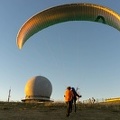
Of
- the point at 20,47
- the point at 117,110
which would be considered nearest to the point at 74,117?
the point at 117,110

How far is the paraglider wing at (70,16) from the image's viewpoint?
79.4ft

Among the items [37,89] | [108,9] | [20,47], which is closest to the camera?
[108,9]

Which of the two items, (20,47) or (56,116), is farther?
(20,47)

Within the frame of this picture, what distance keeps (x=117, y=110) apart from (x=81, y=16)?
887cm

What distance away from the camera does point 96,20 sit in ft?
84.0

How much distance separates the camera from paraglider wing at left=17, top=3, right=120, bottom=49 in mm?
24203

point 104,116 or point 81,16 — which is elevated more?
point 81,16

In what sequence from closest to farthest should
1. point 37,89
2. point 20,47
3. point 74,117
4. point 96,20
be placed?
point 74,117 < point 96,20 < point 20,47 < point 37,89

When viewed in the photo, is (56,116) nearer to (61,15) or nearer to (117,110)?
(117,110)

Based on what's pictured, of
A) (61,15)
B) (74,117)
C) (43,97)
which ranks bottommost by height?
(74,117)

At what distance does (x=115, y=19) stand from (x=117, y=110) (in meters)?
7.60

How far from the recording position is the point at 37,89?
5006cm

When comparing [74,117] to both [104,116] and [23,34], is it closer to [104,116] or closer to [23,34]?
[104,116]

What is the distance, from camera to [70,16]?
25.8 metres
